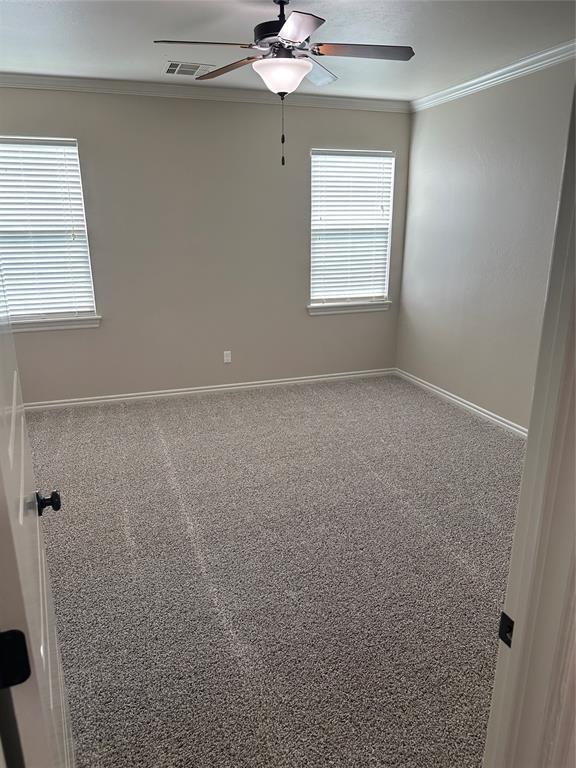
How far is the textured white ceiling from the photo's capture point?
104 inches

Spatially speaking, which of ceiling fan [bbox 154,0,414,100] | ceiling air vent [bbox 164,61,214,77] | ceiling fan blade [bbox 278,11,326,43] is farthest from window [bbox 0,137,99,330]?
ceiling fan blade [bbox 278,11,326,43]

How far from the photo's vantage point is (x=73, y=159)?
13.6ft

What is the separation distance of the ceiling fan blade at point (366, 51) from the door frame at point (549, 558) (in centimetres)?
219

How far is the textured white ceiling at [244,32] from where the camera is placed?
8.63 ft

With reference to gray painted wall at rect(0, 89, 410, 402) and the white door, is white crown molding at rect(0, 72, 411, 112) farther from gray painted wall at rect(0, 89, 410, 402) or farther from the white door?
the white door

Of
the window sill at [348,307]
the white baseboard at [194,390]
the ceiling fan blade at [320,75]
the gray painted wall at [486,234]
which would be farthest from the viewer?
the window sill at [348,307]

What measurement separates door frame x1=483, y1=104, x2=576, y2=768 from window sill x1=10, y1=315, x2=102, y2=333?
4.26m

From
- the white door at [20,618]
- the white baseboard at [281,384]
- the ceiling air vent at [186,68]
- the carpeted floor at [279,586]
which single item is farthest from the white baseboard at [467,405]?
the white door at [20,618]

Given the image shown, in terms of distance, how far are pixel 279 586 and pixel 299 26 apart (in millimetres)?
2511

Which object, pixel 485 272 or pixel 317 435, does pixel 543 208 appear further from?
pixel 317 435

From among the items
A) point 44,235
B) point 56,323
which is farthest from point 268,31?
point 56,323

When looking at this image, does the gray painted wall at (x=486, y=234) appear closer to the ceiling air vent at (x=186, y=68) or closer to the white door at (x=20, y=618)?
the ceiling air vent at (x=186, y=68)

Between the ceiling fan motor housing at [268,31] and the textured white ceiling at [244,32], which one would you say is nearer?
the ceiling fan motor housing at [268,31]

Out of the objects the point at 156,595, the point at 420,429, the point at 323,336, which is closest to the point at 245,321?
the point at 323,336
